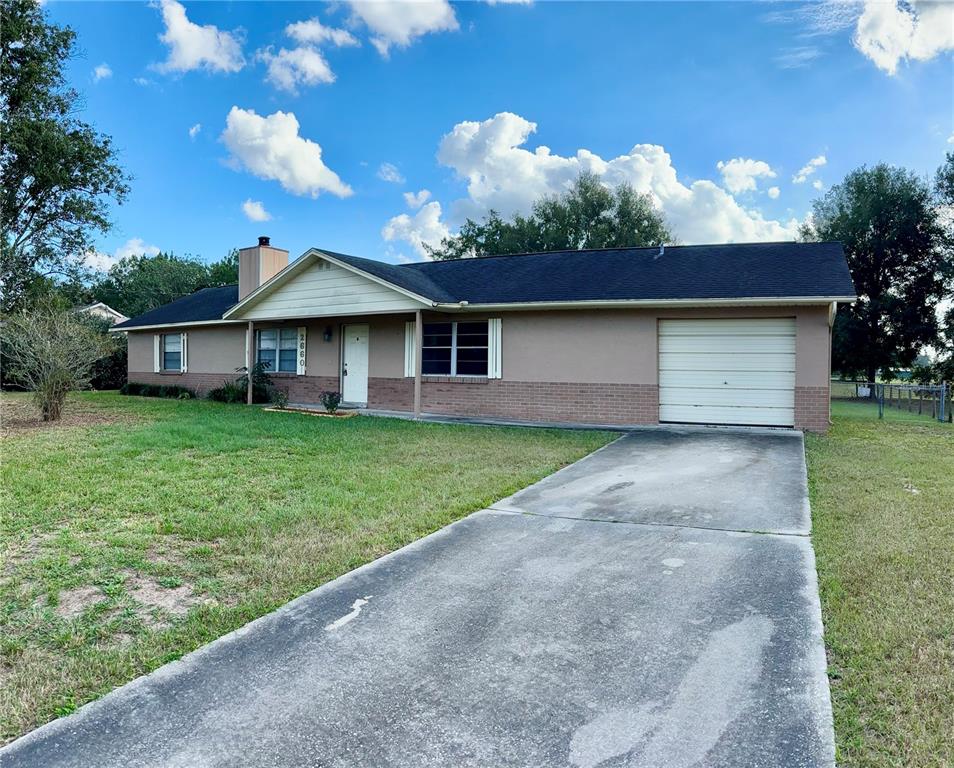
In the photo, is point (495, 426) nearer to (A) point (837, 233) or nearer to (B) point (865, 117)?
(B) point (865, 117)

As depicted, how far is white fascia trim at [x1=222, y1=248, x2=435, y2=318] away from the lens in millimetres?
12953

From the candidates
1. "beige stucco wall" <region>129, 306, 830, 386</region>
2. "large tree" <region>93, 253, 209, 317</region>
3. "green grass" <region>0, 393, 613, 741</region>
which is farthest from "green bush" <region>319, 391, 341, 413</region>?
"large tree" <region>93, 253, 209, 317</region>

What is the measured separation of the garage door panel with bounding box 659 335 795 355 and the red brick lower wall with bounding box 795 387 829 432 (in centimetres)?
82

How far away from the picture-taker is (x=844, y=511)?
18.7 ft

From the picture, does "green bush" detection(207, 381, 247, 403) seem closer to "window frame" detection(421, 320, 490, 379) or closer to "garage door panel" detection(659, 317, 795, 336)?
"window frame" detection(421, 320, 490, 379)

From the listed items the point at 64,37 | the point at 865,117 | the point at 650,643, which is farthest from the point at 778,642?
the point at 64,37

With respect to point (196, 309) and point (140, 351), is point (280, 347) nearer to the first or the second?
point (196, 309)

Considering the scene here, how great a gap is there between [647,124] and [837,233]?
13.9 metres

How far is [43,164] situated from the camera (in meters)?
22.5

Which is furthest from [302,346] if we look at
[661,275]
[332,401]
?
[661,275]

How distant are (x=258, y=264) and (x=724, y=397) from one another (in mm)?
13770

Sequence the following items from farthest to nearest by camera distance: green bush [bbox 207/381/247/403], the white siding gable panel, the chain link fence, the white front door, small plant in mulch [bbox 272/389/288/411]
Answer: green bush [bbox 207/381/247/403] → the white front door → small plant in mulch [bbox 272/389/288/411] → the chain link fence → the white siding gable panel

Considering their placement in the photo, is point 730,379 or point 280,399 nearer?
point 730,379

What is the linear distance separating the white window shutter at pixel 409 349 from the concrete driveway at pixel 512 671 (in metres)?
10.2
